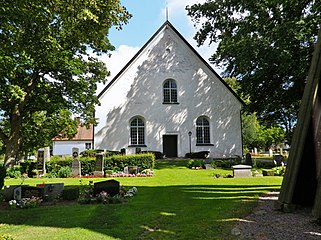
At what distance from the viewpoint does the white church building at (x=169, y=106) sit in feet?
92.6

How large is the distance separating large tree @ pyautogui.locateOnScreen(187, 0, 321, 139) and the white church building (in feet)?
11.1

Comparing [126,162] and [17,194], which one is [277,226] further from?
[126,162]

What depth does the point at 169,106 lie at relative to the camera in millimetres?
29219

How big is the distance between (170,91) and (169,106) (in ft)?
5.40

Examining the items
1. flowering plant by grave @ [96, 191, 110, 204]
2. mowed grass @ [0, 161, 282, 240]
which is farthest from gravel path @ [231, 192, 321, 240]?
flowering plant by grave @ [96, 191, 110, 204]

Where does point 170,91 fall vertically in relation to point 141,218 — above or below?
above

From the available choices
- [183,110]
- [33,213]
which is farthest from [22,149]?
[33,213]

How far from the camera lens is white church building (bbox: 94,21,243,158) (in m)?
28.2

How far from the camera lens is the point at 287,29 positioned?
19.9m

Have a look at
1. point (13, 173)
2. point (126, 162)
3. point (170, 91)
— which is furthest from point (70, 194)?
point (170, 91)

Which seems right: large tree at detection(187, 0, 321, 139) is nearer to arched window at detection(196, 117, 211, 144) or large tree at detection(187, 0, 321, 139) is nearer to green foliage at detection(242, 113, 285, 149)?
arched window at detection(196, 117, 211, 144)

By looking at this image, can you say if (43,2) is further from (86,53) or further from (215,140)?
(215,140)

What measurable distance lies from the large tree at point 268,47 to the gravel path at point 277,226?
14.2m

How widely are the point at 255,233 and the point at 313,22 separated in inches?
734
